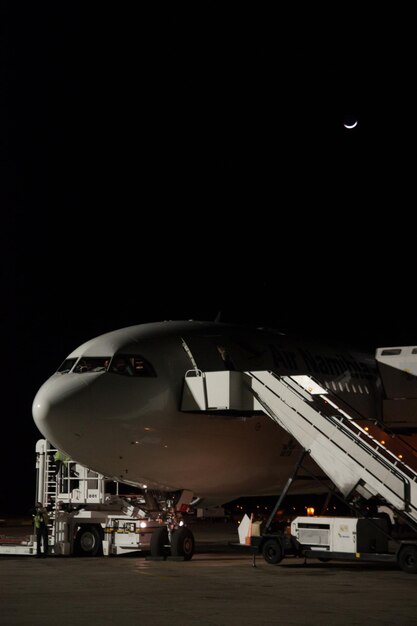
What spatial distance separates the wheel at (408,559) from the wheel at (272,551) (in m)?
2.77

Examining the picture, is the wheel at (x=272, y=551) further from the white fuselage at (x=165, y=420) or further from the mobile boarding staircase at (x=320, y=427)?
the white fuselage at (x=165, y=420)

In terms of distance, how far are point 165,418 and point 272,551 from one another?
12.0ft

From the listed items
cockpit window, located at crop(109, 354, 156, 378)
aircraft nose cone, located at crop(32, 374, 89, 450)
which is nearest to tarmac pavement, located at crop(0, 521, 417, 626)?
aircraft nose cone, located at crop(32, 374, 89, 450)

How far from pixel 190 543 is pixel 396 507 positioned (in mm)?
5155

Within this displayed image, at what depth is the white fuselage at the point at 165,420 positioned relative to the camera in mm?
21391

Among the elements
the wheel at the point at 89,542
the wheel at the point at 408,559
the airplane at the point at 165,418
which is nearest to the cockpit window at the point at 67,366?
the airplane at the point at 165,418

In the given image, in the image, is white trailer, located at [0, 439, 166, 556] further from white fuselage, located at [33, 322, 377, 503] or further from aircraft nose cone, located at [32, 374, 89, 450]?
aircraft nose cone, located at [32, 374, 89, 450]

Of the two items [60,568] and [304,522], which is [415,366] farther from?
[60,568]

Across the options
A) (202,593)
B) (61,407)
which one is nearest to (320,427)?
(61,407)

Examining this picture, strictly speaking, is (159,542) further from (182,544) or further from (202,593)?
(202,593)

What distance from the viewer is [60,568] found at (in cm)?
2061

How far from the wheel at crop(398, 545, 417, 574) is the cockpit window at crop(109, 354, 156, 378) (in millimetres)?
6605

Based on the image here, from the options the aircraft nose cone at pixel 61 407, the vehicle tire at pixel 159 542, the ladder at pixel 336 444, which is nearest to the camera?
the ladder at pixel 336 444

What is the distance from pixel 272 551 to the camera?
2095 centimetres
